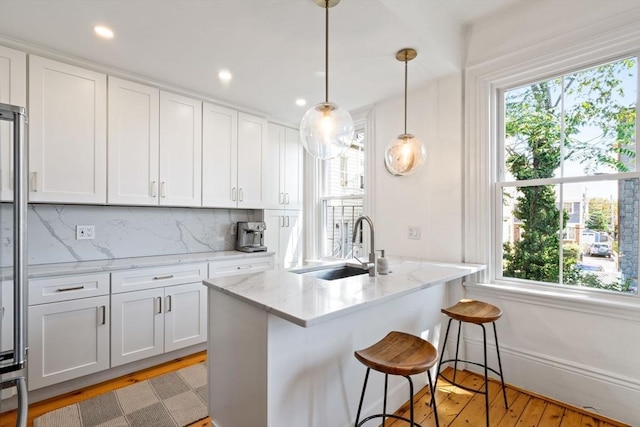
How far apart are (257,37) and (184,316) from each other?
2.33 metres

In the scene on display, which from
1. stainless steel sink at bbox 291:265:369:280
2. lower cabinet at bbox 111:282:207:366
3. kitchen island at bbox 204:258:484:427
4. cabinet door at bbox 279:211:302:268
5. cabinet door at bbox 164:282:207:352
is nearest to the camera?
kitchen island at bbox 204:258:484:427

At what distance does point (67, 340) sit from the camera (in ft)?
7.09

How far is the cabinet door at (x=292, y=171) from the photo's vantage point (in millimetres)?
3898

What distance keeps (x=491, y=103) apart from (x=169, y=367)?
11.2 feet

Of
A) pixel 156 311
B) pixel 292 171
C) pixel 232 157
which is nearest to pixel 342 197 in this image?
pixel 292 171

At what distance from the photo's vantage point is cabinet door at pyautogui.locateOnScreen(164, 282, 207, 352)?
2.64 metres

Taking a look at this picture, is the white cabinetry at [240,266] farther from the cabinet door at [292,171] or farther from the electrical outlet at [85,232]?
the electrical outlet at [85,232]

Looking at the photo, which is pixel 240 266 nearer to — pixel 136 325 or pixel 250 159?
pixel 136 325

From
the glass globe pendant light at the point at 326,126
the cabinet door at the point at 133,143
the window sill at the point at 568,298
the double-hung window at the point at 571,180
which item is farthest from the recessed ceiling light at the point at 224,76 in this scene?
the window sill at the point at 568,298

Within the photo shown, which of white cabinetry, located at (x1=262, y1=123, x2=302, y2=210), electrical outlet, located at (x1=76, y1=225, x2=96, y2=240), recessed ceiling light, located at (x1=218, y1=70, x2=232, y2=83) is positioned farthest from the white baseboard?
electrical outlet, located at (x1=76, y1=225, x2=96, y2=240)

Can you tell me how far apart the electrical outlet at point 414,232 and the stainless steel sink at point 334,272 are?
33.6 inches

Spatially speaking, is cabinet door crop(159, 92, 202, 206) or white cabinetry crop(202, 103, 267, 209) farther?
white cabinetry crop(202, 103, 267, 209)

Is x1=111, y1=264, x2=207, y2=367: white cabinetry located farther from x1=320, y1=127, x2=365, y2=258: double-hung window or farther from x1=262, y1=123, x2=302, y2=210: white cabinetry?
→ x1=320, y1=127, x2=365, y2=258: double-hung window

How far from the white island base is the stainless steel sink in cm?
44
